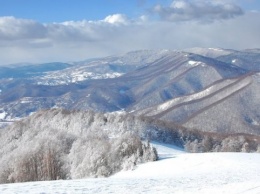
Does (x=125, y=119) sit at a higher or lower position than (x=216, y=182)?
higher

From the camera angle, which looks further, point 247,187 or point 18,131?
point 18,131

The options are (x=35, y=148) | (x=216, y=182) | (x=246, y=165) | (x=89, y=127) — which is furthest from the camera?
(x=89, y=127)

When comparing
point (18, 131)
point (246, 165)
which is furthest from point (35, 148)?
point (246, 165)

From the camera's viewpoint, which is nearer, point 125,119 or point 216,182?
point 216,182

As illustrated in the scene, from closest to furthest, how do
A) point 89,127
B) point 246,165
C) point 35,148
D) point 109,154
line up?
point 246,165
point 109,154
point 35,148
point 89,127

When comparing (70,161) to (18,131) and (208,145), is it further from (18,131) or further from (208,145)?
(208,145)

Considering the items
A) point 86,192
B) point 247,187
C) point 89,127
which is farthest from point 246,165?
point 89,127

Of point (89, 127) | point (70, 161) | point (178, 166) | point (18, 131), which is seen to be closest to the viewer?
point (178, 166)

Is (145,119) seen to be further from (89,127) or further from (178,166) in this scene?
(178,166)

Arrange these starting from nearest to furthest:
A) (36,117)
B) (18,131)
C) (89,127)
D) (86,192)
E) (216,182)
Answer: (86,192)
(216,182)
(89,127)
(18,131)
(36,117)
